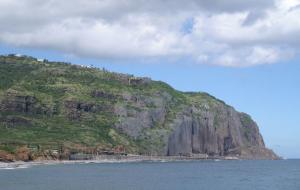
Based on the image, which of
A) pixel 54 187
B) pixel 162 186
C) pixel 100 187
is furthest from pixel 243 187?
pixel 54 187

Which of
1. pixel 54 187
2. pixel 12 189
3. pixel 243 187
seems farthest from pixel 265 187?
pixel 12 189

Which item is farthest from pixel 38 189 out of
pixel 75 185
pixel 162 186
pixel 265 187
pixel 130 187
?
pixel 265 187

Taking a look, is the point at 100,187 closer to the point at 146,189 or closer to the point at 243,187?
the point at 146,189

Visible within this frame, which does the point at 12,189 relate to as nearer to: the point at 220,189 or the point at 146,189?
the point at 146,189

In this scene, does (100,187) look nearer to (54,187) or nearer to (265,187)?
(54,187)

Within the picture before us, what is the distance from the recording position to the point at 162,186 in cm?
12512

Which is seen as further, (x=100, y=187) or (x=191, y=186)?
(x=191, y=186)

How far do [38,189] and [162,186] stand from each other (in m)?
27.9

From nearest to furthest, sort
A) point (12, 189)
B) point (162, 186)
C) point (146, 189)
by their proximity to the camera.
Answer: point (12, 189) → point (146, 189) → point (162, 186)

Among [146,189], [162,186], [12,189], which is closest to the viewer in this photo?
[12,189]

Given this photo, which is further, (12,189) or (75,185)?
(75,185)

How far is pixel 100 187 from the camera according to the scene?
4601 inches

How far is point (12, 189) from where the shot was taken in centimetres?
10875

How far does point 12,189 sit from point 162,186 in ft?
106
